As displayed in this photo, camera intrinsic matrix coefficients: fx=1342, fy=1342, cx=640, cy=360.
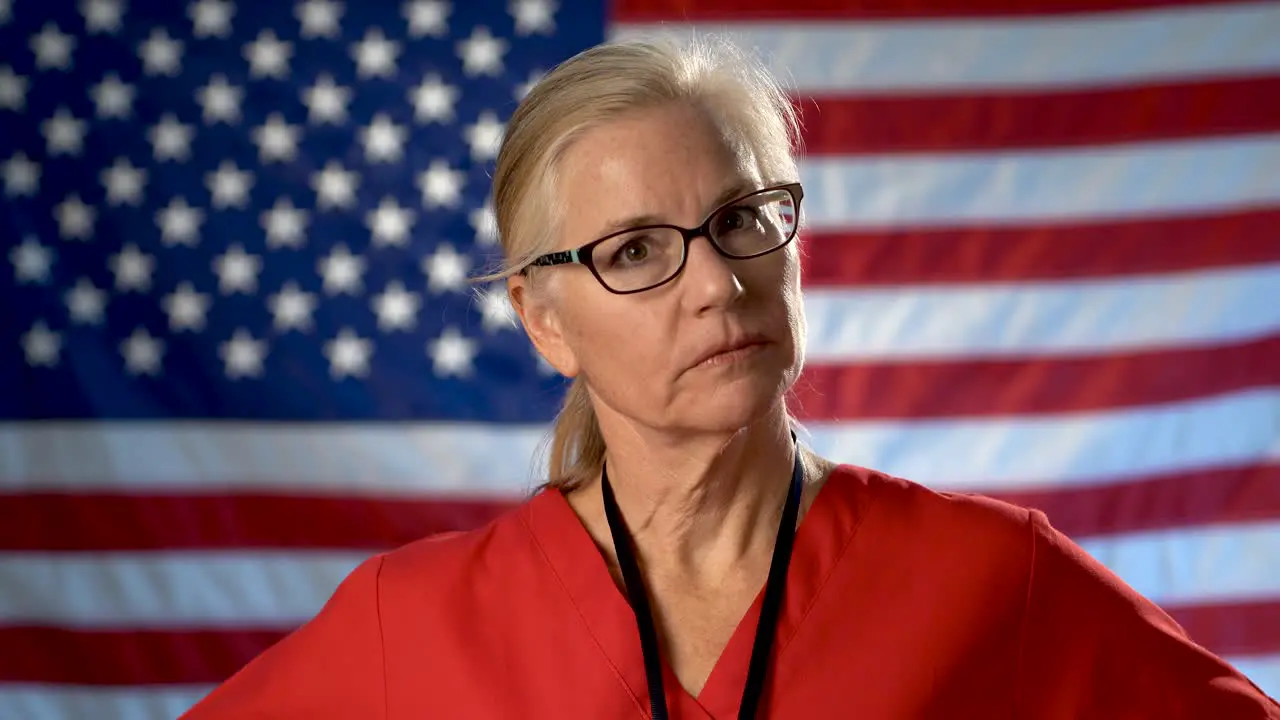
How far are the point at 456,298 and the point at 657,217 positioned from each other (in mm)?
1552

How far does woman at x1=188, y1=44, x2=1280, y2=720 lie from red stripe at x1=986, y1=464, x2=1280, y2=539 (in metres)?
1.38

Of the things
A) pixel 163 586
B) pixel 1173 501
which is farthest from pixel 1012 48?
pixel 163 586

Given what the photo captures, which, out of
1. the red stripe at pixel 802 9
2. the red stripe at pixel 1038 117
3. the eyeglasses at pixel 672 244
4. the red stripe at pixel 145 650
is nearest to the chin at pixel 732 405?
the eyeglasses at pixel 672 244

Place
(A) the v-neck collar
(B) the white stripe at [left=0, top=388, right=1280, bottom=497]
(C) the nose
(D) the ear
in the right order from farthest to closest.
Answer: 1. (B) the white stripe at [left=0, top=388, right=1280, bottom=497]
2. (D) the ear
3. (A) the v-neck collar
4. (C) the nose

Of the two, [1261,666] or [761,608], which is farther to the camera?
[1261,666]

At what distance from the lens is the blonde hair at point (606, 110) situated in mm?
1437

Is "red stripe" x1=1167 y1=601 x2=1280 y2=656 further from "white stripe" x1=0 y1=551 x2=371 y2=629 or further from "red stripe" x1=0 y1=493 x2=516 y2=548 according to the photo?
"white stripe" x1=0 y1=551 x2=371 y2=629

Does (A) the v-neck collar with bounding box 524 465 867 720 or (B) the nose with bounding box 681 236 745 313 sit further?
(A) the v-neck collar with bounding box 524 465 867 720

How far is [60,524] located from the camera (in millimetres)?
2844

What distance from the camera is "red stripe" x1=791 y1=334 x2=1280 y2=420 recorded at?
282 centimetres

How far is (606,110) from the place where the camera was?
1.43m

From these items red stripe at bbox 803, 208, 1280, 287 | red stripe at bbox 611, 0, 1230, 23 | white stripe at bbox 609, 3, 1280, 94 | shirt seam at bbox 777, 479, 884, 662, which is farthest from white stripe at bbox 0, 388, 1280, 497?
shirt seam at bbox 777, 479, 884, 662

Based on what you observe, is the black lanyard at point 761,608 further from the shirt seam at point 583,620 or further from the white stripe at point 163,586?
the white stripe at point 163,586

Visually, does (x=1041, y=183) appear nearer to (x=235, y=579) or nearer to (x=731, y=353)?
(x=731, y=353)
